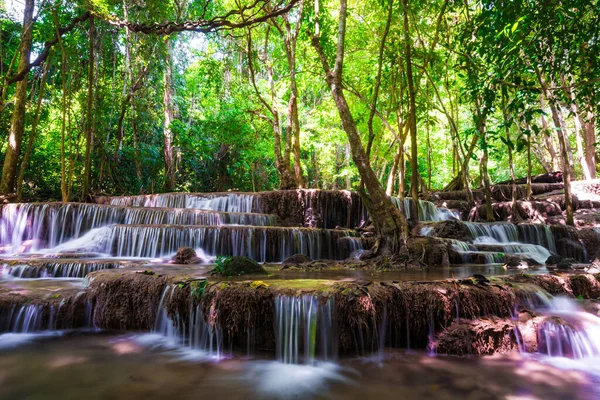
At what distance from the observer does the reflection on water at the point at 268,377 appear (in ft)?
9.98

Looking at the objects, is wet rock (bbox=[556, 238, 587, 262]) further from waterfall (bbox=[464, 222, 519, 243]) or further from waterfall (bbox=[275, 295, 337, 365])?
waterfall (bbox=[275, 295, 337, 365])

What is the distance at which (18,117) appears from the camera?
1133 centimetres

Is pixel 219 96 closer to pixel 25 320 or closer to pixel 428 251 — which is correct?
pixel 428 251

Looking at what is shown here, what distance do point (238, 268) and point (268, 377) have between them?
7.19 ft

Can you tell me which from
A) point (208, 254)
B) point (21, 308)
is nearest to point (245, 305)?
point (21, 308)

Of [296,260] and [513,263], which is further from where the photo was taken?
[513,263]

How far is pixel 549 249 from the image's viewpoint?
10164 mm

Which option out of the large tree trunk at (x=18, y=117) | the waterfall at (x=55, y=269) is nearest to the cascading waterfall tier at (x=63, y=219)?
the large tree trunk at (x=18, y=117)

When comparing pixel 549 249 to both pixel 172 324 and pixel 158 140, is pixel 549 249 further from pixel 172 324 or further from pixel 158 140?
pixel 158 140

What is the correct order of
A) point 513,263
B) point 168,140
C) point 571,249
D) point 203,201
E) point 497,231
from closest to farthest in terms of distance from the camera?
1. point 513,263
2. point 571,249
3. point 497,231
4. point 203,201
5. point 168,140

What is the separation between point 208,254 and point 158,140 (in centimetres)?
1342

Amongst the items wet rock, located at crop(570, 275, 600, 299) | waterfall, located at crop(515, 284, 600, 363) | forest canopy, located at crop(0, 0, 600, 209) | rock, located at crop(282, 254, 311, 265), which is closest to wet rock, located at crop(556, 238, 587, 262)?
forest canopy, located at crop(0, 0, 600, 209)

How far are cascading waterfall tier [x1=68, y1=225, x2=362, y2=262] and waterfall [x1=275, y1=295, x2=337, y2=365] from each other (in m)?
4.53

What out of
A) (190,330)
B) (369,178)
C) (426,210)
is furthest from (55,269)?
(426,210)
